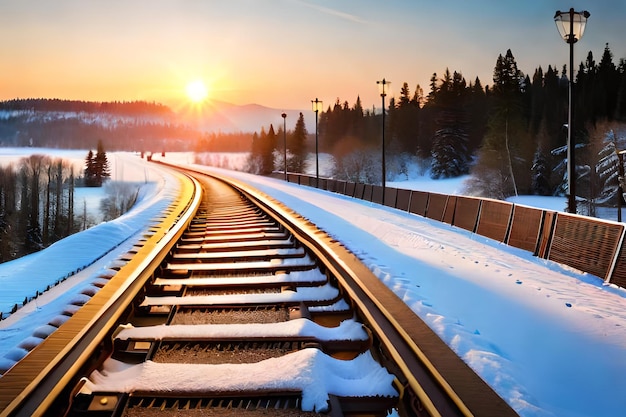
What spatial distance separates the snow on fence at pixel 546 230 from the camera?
8.05 metres

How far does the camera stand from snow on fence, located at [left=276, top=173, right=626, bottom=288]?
8.05 meters

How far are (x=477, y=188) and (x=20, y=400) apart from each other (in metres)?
64.8

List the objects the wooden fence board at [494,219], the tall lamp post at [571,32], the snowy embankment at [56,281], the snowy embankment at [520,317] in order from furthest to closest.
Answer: the tall lamp post at [571,32] < the wooden fence board at [494,219] < the snowy embankment at [56,281] < the snowy embankment at [520,317]

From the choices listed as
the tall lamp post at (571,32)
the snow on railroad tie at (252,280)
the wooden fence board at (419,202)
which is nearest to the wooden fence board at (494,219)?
the tall lamp post at (571,32)

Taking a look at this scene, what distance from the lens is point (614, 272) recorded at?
7922 millimetres

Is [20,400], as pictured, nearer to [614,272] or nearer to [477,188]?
[614,272]

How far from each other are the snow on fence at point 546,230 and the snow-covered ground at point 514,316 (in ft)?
0.84

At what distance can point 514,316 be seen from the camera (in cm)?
606

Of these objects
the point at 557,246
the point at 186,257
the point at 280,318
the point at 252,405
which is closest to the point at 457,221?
the point at 557,246

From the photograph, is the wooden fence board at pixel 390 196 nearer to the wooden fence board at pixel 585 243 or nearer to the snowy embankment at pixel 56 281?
the snowy embankment at pixel 56 281

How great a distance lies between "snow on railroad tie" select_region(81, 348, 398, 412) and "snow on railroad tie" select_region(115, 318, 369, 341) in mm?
507

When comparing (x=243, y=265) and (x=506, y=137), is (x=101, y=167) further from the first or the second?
(x=243, y=265)

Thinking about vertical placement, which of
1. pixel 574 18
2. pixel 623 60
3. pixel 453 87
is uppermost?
pixel 623 60

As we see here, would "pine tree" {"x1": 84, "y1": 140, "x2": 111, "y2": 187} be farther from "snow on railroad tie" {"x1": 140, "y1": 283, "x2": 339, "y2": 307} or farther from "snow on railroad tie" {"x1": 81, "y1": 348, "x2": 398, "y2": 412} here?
"snow on railroad tie" {"x1": 81, "y1": 348, "x2": 398, "y2": 412}
